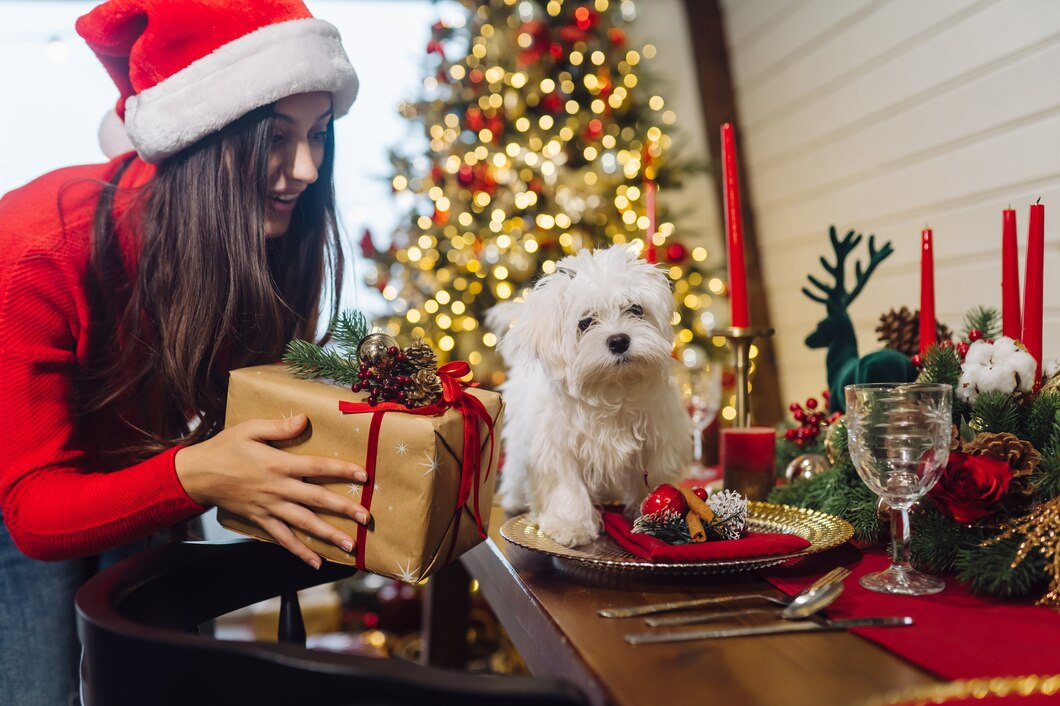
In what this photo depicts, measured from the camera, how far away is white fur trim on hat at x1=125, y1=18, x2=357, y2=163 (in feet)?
3.44

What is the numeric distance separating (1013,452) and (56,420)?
109 centimetres

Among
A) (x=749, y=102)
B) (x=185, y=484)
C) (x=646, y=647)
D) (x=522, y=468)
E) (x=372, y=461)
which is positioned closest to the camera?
(x=646, y=647)

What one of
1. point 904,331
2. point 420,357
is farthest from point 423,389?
point 904,331

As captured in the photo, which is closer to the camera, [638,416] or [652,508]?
[652,508]

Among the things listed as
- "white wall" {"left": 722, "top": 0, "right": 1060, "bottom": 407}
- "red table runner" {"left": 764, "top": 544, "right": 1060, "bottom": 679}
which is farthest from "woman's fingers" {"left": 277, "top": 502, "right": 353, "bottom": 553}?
"white wall" {"left": 722, "top": 0, "right": 1060, "bottom": 407}

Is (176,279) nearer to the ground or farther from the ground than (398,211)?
nearer to the ground

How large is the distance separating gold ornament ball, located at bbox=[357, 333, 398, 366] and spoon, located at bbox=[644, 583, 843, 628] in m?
0.38

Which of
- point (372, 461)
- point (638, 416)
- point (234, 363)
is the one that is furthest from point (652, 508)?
point (234, 363)

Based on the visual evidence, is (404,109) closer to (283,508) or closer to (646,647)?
(283,508)

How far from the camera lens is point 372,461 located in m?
0.78

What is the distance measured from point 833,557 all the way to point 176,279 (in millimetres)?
912

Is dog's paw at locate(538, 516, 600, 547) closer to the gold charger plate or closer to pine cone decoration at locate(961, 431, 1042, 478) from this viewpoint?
the gold charger plate

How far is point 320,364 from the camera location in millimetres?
870

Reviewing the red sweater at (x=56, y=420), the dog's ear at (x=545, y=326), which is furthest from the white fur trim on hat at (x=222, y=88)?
the dog's ear at (x=545, y=326)
